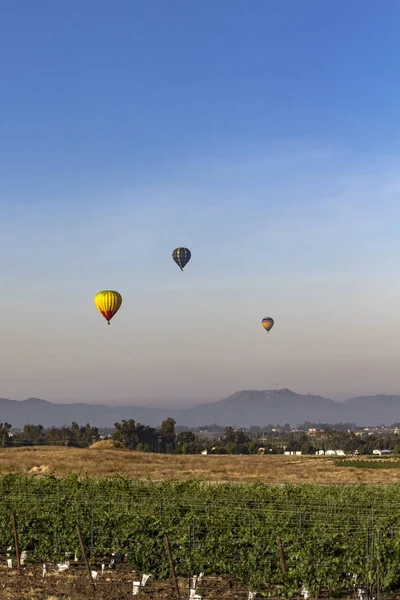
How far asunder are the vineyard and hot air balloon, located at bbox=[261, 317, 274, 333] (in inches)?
2658

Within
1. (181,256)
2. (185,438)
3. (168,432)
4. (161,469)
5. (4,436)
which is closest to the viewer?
(161,469)

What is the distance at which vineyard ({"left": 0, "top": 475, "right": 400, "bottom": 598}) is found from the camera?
1805cm

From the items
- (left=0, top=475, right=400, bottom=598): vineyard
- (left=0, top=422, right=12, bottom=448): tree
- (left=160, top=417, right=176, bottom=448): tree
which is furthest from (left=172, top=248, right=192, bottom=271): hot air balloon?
(left=160, top=417, right=176, bottom=448): tree

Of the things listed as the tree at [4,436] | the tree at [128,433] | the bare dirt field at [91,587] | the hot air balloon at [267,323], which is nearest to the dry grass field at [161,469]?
the hot air balloon at [267,323]

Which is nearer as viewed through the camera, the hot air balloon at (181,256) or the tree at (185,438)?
the hot air balloon at (181,256)

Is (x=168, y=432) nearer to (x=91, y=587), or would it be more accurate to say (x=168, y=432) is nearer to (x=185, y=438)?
(x=185, y=438)

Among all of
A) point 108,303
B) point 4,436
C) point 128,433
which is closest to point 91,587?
point 108,303

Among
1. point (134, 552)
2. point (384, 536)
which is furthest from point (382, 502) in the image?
point (134, 552)

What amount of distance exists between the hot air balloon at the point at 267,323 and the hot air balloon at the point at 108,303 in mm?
39578

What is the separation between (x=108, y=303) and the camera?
5659cm

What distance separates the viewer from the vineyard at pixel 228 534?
18047 millimetres

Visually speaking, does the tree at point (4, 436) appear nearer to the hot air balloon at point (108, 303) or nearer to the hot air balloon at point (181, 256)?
the hot air balloon at point (181, 256)

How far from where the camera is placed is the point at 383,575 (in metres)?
17.9

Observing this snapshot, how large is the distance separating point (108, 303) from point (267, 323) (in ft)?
135
